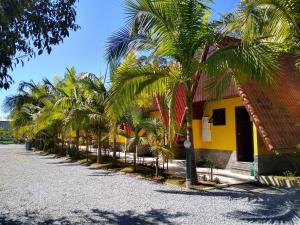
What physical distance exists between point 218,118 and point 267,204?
648cm

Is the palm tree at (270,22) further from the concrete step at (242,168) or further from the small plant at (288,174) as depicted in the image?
the concrete step at (242,168)

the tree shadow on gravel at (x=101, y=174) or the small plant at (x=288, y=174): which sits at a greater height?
the small plant at (x=288, y=174)

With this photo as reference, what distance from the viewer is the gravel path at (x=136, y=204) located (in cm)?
682

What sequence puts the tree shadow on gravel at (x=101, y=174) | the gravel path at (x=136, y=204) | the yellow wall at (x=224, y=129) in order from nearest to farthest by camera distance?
the gravel path at (x=136, y=204)
the tree shadow on gravel at (x=101, y=174)
the yellow wall at (x=224, y=129)

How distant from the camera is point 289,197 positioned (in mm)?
8750

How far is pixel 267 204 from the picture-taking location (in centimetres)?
804

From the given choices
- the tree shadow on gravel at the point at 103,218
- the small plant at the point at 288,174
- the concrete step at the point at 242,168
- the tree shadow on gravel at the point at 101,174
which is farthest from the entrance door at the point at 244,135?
the tree shadow on gravel at the point at 103,218

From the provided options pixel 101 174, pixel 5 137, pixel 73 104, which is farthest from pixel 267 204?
pixel 5 137

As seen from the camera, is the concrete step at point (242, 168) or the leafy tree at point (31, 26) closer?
the leafy tree at point (31, 26)

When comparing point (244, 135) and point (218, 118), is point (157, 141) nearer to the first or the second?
point (218, 118)

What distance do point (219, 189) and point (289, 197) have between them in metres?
1.90

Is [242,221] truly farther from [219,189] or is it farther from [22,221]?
[22,221]

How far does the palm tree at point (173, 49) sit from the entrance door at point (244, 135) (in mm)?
3850

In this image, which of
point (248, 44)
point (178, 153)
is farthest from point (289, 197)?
point (178, 153)
